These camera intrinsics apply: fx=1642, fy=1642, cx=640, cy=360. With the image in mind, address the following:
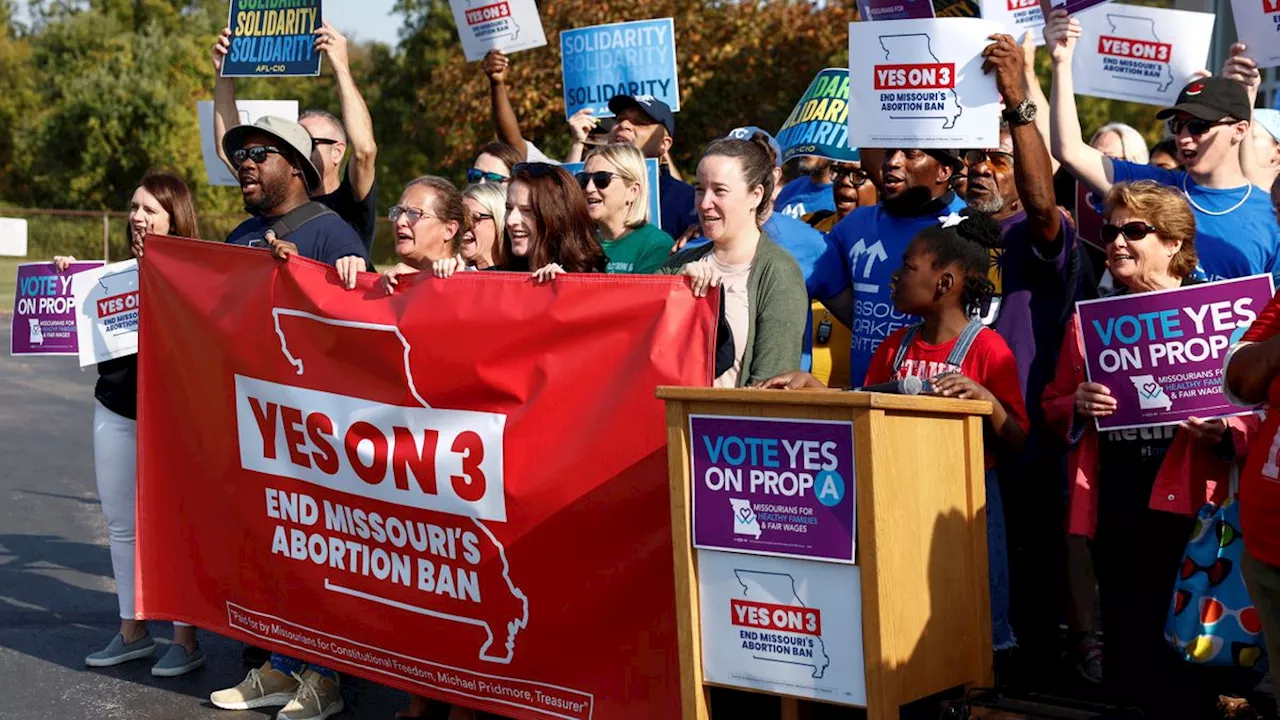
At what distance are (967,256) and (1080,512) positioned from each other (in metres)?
0.92

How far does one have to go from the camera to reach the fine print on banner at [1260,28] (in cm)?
639

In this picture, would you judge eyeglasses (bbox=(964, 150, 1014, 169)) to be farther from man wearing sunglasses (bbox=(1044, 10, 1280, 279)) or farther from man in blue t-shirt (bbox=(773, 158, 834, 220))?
man in blue t-shirt (bbox=(773, 158, 834, 220))

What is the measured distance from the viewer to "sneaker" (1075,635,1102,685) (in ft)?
20.9

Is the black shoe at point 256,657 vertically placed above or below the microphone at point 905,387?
below

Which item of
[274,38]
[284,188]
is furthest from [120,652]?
[274,38]

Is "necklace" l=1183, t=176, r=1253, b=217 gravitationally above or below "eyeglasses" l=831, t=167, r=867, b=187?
below

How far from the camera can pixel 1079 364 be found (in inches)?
210

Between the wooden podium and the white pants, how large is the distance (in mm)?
3284

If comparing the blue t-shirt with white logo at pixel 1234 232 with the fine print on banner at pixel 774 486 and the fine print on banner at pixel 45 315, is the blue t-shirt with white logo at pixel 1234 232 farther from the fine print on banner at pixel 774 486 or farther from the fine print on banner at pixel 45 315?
the fine print on banner at pixel 45 315

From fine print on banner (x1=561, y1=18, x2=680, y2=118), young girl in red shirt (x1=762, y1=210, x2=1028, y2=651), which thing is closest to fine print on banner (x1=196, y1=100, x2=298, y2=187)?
fine print on banner (x1=561, y1=18, x2=680, y2=118)

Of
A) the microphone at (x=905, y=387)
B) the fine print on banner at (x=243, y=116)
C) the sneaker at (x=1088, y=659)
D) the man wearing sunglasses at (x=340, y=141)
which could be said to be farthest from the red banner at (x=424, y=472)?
the fine print on banner at (x=243, y=116)

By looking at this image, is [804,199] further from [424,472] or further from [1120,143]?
[424,472]

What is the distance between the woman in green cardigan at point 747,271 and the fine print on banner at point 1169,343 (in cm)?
94

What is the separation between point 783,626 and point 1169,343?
1.45 metres
